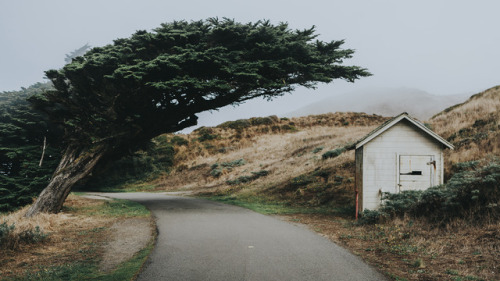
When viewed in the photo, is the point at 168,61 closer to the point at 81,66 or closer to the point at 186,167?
the point at 81,66

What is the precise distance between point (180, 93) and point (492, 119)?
1823cm

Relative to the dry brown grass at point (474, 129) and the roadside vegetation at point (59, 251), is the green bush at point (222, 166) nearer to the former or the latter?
the dry brown grass at point (474, 129)

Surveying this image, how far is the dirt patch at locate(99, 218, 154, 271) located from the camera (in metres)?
6.86

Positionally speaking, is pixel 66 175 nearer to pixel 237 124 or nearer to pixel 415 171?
pixel 415 171

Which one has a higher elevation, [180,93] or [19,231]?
[180,93]

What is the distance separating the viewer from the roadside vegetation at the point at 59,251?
5965 mm

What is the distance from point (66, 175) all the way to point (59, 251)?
8177mm

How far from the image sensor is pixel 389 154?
1250 cm

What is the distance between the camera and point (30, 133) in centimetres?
1752

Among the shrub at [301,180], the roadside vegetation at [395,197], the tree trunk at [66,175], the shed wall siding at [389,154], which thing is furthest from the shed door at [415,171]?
the tree trunk at [66,175]

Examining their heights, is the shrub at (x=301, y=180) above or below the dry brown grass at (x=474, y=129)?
below

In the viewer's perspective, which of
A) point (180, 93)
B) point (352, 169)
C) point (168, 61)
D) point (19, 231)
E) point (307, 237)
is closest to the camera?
point (19, 231)

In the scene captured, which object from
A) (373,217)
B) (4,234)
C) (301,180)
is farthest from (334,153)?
(4,234)

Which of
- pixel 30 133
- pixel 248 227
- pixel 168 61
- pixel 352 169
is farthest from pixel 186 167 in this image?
pixel 248 227
